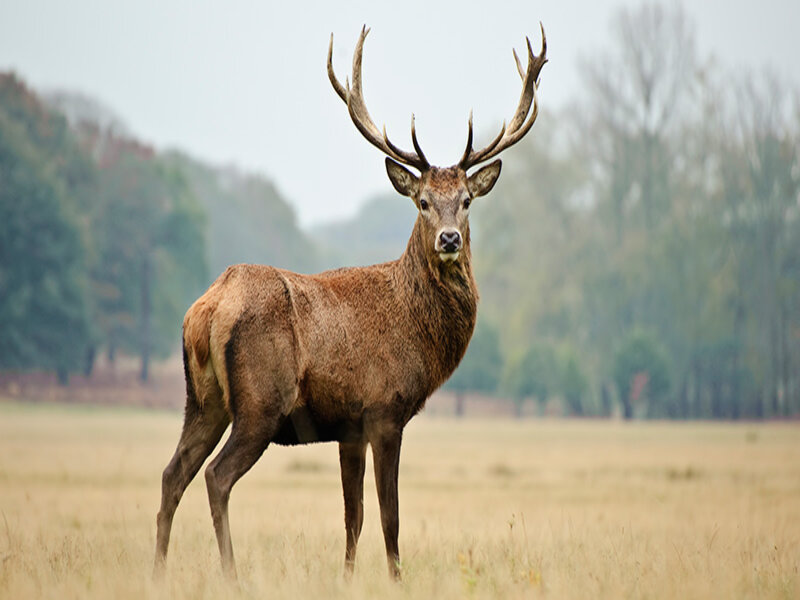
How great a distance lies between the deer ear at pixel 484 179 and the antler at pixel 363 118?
41 cm

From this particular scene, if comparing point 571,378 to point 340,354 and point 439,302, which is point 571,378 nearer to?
point 439,302

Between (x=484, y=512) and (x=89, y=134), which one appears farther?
(x=89, y=134)

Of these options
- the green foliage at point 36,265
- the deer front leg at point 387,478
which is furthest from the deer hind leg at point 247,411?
the green foliage at point 36,265

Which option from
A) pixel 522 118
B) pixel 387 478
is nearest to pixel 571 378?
pixel 522 118

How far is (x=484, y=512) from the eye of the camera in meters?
14.1

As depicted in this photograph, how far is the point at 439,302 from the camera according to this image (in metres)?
8.39

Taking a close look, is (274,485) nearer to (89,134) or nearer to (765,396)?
(765,396)

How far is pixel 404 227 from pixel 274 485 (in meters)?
175

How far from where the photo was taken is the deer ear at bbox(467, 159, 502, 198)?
8633mm

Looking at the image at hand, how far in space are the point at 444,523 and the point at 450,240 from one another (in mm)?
5192

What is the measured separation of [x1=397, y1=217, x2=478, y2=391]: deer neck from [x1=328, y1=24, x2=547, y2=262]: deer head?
138mm

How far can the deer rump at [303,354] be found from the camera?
7387 millimetres

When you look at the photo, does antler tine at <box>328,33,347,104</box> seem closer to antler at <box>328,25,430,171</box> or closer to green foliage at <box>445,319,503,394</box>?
antler at <box>328,25,430,171</box>

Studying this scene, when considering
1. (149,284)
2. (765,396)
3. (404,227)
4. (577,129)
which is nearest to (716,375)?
(765,396)
